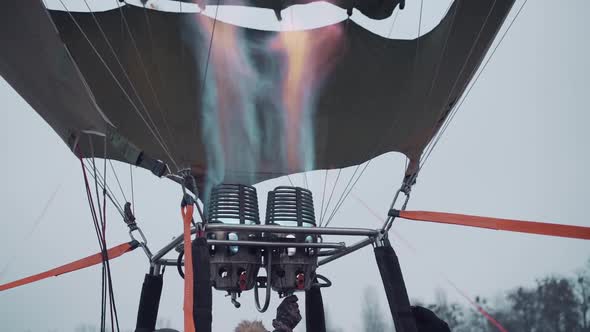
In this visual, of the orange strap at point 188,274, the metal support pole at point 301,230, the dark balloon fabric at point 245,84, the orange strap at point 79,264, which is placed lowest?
the orange strap at point 188,274

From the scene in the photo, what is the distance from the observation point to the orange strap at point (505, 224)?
2.15 m

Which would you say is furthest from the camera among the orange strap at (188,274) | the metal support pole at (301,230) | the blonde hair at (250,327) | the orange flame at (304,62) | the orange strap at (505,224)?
the orange flame at (304,62)

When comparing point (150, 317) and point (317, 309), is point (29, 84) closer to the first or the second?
point (150, 317)

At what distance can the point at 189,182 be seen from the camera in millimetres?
2307

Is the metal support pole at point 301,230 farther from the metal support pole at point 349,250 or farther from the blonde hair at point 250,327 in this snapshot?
the blonde hair at point 250,327

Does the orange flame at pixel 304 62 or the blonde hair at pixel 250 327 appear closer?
the blonde hair at pixel 250 327

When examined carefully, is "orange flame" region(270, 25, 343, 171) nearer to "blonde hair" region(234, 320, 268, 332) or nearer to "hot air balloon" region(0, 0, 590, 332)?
"hot air balloon" region(0, 0, 590, 332)

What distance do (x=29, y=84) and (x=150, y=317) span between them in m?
1.46

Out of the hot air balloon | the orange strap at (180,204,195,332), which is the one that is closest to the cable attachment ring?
the hot air balloon

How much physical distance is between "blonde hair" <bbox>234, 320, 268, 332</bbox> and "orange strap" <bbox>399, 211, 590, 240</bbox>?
2.92 feet

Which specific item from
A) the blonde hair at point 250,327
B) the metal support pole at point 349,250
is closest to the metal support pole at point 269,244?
the metal support pole at point 349,250

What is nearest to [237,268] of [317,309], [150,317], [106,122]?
[150,317]

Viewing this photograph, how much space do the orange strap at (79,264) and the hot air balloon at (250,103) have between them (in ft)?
0.04

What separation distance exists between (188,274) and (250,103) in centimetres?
→ 200
